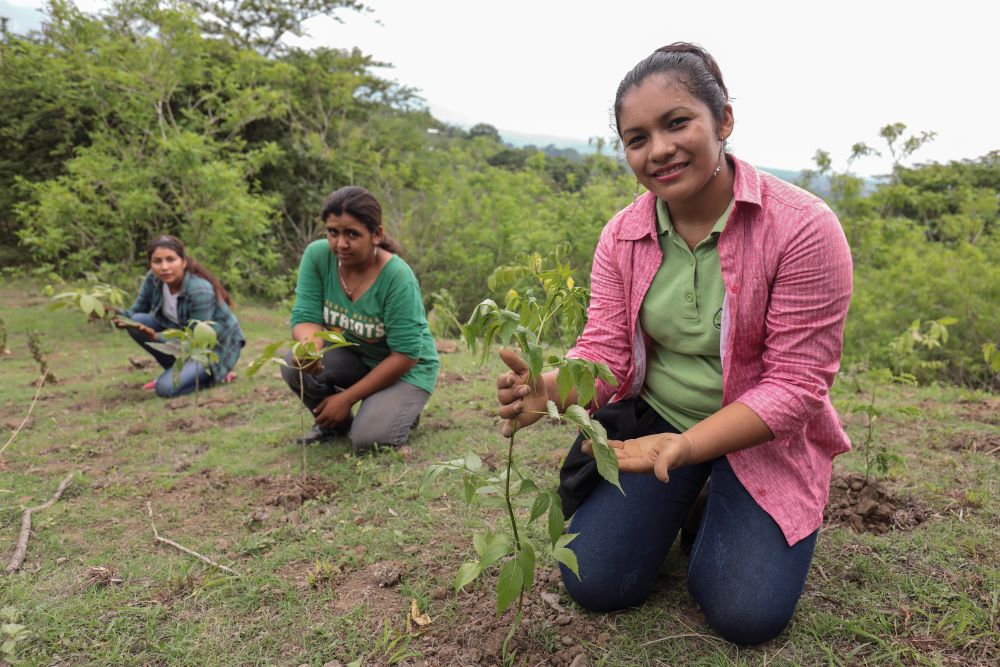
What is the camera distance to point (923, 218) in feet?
39.5

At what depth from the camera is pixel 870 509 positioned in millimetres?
2059

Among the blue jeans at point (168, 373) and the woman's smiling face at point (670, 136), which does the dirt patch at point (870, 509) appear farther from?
the blue jeans at point (168, 373)

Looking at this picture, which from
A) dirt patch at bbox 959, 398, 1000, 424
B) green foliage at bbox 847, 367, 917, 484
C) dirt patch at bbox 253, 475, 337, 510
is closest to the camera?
green foliage at bbox 847, 367, 917, 484

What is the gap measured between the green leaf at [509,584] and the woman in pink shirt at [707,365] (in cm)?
33

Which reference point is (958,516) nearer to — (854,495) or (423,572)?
(854,495)

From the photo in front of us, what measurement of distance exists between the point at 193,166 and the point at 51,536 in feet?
16.1

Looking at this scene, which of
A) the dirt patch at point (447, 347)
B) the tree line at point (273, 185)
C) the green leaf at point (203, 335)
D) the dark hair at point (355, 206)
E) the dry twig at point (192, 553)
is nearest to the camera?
the dry twig at point (192, 553)

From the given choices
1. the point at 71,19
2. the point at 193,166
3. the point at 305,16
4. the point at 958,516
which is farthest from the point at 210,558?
the point at 305,16

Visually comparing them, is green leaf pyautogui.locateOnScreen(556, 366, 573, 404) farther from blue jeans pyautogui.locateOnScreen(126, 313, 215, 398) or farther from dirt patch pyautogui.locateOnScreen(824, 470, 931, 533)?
blue jeans pyautogui.locateOnScreen(126, 313, 215, 398)

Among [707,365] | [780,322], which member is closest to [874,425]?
[707,365]

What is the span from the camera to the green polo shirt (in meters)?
1.64

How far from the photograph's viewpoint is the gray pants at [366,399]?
2.83m

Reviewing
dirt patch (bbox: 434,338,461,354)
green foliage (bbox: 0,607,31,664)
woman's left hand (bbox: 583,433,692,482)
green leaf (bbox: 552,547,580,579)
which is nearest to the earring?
woman's left hand (bbox: 583,433,692,482)

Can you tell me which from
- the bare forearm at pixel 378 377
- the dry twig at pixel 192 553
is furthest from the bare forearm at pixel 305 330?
the dry twig at pixel 192 553
